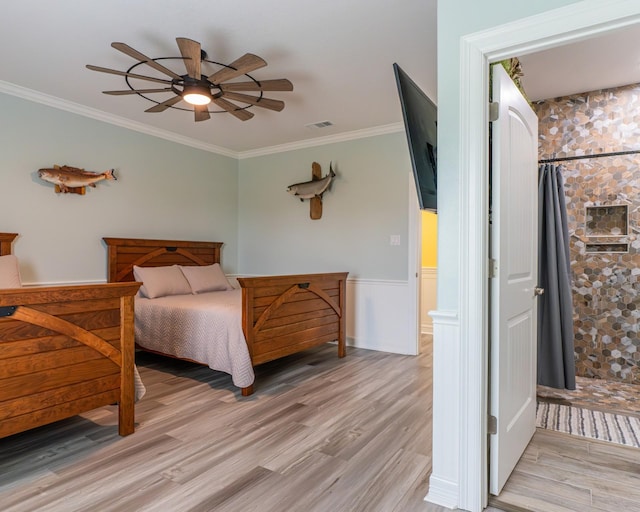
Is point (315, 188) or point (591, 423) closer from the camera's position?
point (591, 423)

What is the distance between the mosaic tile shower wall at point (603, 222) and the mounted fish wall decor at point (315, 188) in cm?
227

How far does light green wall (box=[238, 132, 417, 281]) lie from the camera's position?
4.32 m

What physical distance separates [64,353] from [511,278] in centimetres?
225

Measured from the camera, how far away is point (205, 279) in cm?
441

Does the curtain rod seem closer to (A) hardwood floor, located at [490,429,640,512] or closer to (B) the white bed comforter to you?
(A) hardwood floor, located at [490,429,640,512]

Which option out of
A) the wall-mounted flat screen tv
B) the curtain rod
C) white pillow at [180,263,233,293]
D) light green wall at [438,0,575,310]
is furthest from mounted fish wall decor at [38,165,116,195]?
the curtain rod

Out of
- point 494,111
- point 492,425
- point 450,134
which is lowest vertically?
point 492,425

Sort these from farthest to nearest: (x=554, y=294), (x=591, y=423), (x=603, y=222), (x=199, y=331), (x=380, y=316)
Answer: (x=380, y=316) → (x=603, y=222) → (x=199, y=331) → (x=554, y=294) → (x=591, y=423)

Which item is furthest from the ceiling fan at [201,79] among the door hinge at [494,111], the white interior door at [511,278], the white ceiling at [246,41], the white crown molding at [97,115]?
the white interior door at [511,278]

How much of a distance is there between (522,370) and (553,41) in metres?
1.55

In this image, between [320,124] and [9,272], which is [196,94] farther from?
[9,272]

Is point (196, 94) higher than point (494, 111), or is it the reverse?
point (196, 94)

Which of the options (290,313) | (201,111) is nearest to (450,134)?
(201,111)

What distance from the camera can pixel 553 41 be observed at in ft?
4.97
